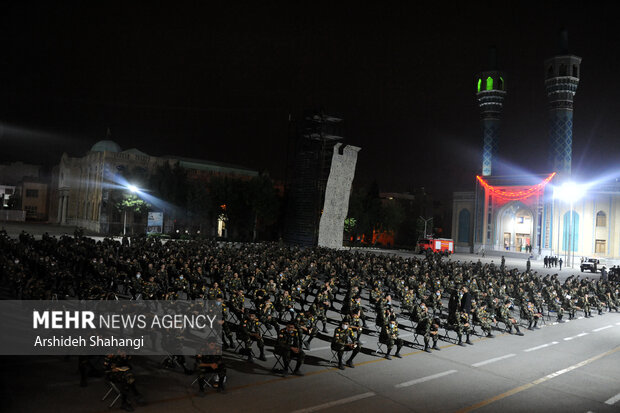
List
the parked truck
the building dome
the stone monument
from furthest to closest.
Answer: the building dome < the parked truck < the stone monument

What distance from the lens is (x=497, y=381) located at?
11.1m

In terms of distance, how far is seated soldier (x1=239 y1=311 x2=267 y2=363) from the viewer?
11461mm

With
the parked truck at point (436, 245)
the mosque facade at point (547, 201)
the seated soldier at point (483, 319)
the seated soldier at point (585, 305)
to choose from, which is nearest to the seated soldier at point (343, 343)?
the seated soldier at point (483, 319)

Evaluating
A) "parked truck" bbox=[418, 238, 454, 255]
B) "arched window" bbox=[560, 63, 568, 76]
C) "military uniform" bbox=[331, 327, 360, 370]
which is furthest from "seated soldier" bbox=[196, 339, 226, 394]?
"arched window" bbox=[560, 63, 568, 76]

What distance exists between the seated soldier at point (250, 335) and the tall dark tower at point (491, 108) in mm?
63686

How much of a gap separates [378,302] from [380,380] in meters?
4.27

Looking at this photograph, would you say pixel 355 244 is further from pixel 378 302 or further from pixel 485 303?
pixel 378 302

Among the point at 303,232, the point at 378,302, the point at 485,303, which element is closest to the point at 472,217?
the point at 303,232

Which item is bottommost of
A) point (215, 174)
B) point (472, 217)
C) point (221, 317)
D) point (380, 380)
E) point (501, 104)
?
point (380, 380)

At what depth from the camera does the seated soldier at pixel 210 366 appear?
30.6 ft

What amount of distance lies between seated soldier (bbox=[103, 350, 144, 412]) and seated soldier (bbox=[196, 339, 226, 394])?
127 centimetres

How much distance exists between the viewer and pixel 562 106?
6072 centimetres

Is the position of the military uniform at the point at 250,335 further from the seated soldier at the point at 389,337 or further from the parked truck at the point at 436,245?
the parked truck at the point at 436,245

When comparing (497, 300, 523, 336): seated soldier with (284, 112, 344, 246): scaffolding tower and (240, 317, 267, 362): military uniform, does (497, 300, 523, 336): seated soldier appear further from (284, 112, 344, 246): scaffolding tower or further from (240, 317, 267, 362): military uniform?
(284, 112, 344, 246): scaffolding tower
